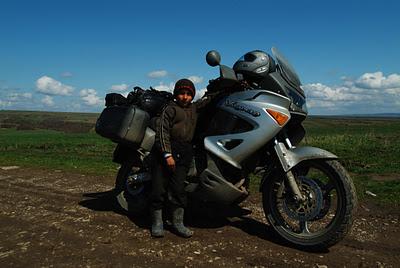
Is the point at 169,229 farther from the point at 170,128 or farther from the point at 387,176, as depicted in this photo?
the point at 387,176

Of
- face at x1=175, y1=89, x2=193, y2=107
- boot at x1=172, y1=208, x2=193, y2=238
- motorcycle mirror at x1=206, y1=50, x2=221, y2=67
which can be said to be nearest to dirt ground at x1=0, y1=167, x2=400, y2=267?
boot at x1=172, y1=208, x2=193, y2=238

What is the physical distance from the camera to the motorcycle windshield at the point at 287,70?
14.2 ft

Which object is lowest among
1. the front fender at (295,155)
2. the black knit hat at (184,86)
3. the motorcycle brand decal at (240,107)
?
the front fender at (295,155)

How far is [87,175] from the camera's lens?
912cm

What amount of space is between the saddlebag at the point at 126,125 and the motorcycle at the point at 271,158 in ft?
0.06

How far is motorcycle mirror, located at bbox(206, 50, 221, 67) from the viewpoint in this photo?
4340mm

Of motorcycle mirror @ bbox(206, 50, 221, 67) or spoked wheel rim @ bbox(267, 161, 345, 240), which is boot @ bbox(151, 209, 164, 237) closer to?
spoked wheel rim @ bbox(267, 161, 345, 240)

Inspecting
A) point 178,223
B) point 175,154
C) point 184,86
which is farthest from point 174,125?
point 178,223

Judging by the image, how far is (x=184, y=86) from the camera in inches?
180

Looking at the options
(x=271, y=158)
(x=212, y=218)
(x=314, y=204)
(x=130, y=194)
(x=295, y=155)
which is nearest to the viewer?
(x=314, y=204)

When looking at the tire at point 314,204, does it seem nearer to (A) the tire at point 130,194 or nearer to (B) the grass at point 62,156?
(A) the tire at point 130,194

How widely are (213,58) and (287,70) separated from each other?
0.88 meters

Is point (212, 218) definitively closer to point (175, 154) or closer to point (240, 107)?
point (175, 154)

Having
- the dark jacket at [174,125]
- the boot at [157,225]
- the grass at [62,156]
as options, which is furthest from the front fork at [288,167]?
the grass at [62,156]
